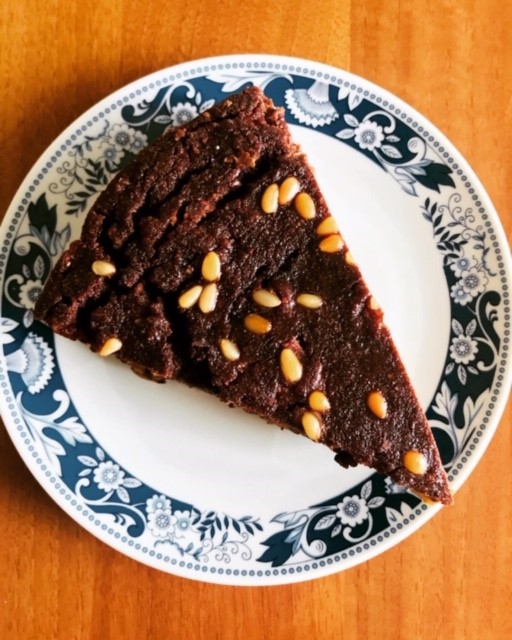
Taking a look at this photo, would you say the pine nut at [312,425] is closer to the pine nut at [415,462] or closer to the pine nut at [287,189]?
the pine nut at [415,462]

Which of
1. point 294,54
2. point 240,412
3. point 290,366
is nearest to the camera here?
point 290,366

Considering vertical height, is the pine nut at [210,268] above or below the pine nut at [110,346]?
above

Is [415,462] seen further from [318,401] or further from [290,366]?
[290,366]

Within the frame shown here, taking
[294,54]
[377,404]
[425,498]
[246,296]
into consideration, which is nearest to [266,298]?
[246,296]

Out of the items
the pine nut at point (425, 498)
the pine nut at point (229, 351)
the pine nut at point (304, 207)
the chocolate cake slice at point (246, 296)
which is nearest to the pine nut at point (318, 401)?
the chocolate cake slice at point (246, 296)

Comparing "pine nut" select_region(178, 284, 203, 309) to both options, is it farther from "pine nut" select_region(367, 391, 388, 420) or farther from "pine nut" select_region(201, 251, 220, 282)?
"pine nut" select_region(367, 391, 388, 420)

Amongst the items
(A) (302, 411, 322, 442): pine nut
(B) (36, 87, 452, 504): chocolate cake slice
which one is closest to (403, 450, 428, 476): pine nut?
(B) (36, 87, 452, 504): chocolate cake slice
